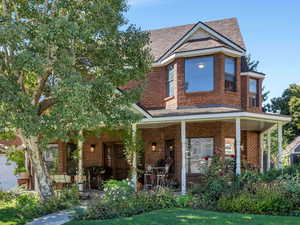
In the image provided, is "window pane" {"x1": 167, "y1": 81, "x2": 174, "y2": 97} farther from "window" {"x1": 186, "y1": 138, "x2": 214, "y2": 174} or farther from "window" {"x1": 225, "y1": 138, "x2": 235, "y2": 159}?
"window" {"x1": 225, "y1": 138, "x2": 235, "y2": 159}

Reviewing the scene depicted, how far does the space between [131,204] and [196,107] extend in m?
6.94

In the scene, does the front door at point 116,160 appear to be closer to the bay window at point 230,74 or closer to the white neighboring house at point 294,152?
the bay window at point 230,74

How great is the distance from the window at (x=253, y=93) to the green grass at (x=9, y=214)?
12.7m

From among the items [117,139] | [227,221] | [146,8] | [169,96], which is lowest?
[227,221]

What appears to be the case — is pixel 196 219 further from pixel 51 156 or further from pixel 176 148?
pixel 51 156

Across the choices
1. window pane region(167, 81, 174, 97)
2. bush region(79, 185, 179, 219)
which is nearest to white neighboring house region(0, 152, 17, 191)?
window pane region(167, 81, 174, 97)

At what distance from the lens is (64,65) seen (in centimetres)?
945

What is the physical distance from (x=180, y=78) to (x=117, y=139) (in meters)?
4.83

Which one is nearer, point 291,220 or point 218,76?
point 291,220

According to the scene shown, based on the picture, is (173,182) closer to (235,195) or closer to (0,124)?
(235,195)

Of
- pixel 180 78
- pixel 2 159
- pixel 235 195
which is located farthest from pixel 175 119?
pixel 2 159

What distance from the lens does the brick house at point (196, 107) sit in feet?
50.2

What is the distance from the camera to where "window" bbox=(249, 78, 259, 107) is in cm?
1808

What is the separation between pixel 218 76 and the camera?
15477 mm
